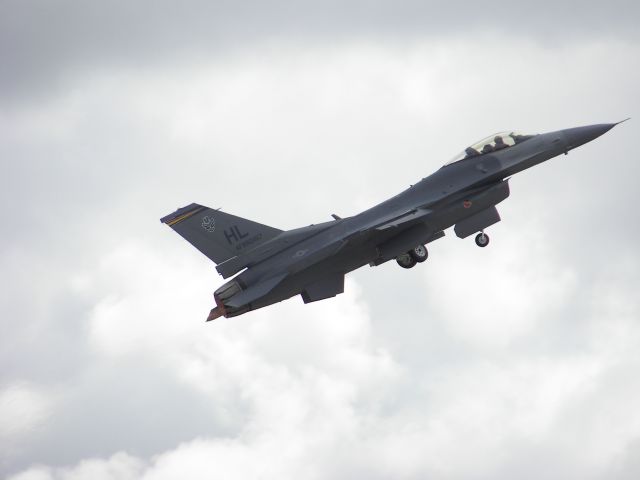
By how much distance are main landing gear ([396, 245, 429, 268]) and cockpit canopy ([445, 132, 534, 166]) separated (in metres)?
3.18

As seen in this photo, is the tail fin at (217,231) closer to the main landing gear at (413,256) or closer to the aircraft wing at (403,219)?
the aircraft wing at (403,219)

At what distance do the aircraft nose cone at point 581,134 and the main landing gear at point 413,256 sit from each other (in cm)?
639

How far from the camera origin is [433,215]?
29.6 m

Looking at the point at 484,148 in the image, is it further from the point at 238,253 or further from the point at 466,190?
the point at 238,253

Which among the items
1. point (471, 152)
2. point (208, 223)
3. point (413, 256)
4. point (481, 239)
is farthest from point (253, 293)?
point (471, 152)

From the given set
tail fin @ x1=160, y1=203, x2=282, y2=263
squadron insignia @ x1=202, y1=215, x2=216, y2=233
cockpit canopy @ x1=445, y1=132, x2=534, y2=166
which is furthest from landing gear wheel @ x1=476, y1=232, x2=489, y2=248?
squadron insignia @ x1=202, y1=215, x2=216, y2=233

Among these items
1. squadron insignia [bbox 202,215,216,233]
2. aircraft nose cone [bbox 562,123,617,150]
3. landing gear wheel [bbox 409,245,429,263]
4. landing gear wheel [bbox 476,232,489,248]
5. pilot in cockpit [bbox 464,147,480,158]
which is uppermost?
squadron insignia [bbox 202,215,216,233]

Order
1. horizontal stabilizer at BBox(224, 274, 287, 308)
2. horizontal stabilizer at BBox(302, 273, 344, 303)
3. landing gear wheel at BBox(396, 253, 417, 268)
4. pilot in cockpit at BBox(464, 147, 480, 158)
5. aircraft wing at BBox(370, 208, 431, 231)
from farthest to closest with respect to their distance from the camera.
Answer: pilot in cockpit at BBox(464, 147, 480, 158)
landing gear wheel at BBox(396, 253, 417, 268)
horizontal stabilizer at BBox(302, 273, 344, 303)
aircraft wing at BBox(370, 208, 431, 231)
horizontal stabilizer at BBox(224, 274, 287, 308)

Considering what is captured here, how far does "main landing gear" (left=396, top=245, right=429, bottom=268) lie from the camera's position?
30.0 metres

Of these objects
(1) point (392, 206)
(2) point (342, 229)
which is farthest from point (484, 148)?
(2) point (342, 229)

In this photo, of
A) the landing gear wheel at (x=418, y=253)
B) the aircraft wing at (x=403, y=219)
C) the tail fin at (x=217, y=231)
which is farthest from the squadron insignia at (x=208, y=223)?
the landing gear wheel at (x=418, y=253)

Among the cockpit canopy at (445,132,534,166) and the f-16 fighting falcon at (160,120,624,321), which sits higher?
the cockpit canopy at (445,132,534,166)

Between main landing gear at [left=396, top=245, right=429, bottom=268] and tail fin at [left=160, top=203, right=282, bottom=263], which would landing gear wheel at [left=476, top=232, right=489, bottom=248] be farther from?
tail fin at [left=160, top=203, right=282, bottom=263]

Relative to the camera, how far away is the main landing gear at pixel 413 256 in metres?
30.0
